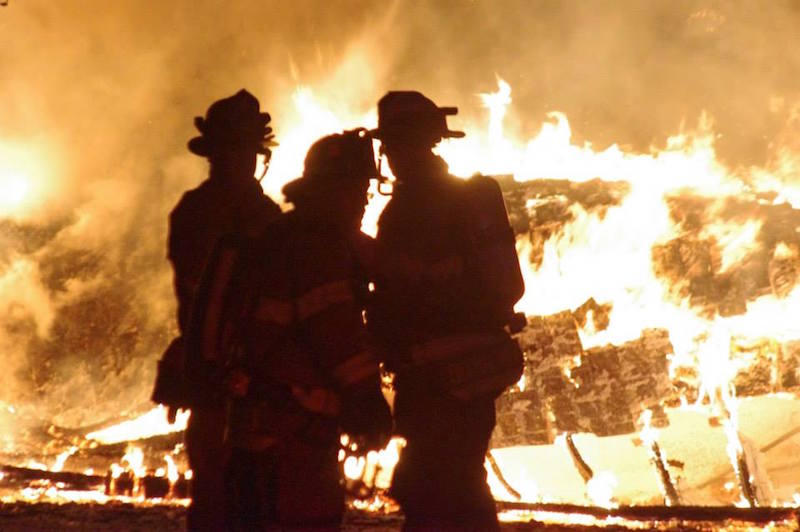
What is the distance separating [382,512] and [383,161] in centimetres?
292

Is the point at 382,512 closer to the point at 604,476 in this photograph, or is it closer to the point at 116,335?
the point at 604,476

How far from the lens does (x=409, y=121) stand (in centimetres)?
312

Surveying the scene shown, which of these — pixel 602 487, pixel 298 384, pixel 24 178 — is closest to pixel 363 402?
pixel 298 384

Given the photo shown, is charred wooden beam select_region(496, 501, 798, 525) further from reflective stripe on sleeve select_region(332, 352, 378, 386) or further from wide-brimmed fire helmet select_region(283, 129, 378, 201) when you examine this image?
wide-brimmed fire helmet select_region(283, 129, 378, 201)

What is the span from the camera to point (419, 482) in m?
2.79

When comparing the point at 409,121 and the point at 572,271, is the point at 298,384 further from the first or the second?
the point at 572,271

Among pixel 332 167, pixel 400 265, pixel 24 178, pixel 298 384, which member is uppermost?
pixel 24 178

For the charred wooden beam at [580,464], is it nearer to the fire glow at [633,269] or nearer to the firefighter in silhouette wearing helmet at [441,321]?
the fire glow at [633,269]

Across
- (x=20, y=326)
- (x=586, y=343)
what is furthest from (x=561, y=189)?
(x=20, y=326)

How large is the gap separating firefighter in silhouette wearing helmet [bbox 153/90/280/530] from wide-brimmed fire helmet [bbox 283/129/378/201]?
0.27 m

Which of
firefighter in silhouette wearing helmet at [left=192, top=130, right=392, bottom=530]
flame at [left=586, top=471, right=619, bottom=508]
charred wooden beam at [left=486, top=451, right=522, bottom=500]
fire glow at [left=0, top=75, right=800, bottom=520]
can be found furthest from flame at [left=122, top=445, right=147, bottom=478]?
firefighter in silhouette wearing helmet at [left=192, top=130, right=392, bottom=530]

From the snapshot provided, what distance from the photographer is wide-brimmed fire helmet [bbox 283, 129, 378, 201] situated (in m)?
2.72

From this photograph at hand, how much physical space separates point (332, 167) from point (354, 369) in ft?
2.79

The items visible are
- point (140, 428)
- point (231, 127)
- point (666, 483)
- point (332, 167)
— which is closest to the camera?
point (332, 167)
